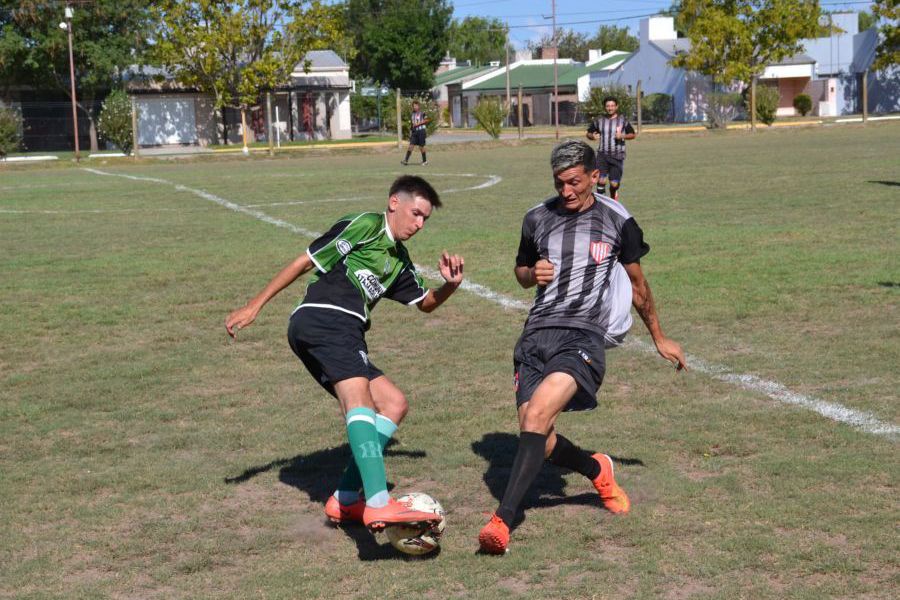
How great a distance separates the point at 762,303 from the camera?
10.3 meters

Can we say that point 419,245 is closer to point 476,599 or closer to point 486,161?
point 476,599

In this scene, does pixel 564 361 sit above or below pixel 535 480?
above

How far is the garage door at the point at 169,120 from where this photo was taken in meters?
62.0

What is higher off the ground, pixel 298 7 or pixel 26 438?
pixel 298 7

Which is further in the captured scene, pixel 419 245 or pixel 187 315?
pixel 419 245

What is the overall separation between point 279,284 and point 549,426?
4.52ft

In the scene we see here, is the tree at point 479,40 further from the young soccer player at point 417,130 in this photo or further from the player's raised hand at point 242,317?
the player's raised hand at point 242,317

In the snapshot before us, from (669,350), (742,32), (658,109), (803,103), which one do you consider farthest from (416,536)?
(658,109)

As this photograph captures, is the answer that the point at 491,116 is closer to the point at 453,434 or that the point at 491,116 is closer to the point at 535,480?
the point at 453,434

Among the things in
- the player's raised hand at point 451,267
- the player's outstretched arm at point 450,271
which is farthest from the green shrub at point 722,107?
the player's raised hand at point 451,267

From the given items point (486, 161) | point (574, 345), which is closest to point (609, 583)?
point (574, 345)

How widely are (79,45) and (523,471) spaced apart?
5859cm

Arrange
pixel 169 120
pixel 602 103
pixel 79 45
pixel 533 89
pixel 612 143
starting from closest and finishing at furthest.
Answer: pixel 612 143 < pixel 79 45 < pixel 602 103 < pixel 169 120 < pixel 533 89

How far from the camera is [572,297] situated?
543 cm
